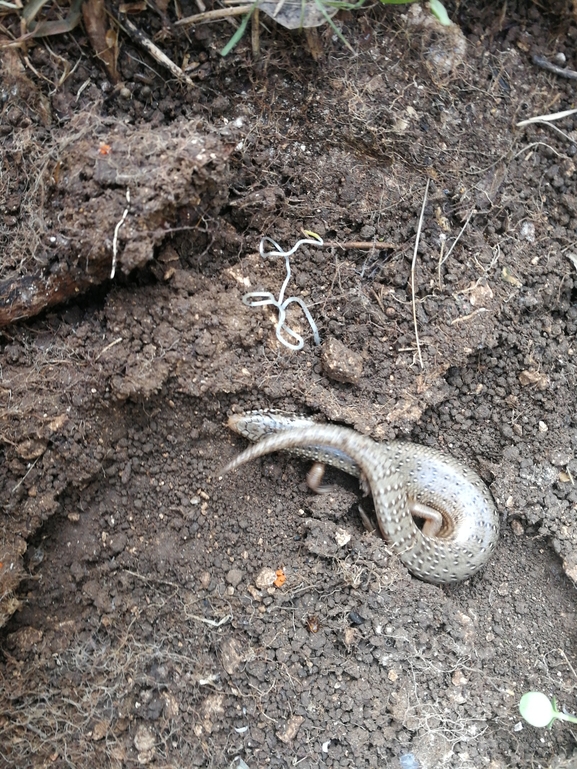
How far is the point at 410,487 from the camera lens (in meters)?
2.67

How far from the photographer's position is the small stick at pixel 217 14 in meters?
1.96

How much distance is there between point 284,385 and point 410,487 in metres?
0.84

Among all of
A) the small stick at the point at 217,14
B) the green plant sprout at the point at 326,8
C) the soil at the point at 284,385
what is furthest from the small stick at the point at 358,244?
the small stick at the point at 217,14

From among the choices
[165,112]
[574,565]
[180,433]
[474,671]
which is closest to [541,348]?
[574,565]

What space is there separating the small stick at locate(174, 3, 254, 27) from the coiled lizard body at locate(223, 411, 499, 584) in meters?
1.46

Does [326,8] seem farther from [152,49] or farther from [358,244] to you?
[358,244]

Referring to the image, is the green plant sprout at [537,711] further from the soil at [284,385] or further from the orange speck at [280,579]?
the orange speck at [280,579]

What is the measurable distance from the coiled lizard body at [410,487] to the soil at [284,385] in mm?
99

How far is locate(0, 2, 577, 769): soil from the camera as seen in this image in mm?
2049

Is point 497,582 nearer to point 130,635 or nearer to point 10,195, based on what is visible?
point 130,635

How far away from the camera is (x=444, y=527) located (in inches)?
112

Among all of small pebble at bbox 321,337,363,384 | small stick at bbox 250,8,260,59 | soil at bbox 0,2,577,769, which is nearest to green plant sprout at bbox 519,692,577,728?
soil at bbox 0,2,577,769

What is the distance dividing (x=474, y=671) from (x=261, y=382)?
56.7 inches

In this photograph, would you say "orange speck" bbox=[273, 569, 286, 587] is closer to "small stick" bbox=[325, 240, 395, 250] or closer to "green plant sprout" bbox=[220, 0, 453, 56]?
"small stick" bbox=[325, 240, 395, 250]
